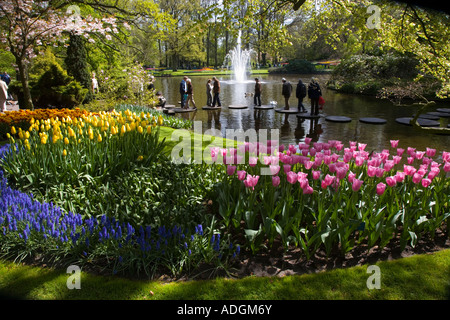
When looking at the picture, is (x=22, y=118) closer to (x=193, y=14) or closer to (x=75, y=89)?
(x=75, y=89)

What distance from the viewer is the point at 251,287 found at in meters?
3.23

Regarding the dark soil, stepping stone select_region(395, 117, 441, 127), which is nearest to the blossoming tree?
the dark soil

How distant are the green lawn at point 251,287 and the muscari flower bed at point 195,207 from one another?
0.70 ft

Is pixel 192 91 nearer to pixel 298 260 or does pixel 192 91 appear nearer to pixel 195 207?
pixel 195 207

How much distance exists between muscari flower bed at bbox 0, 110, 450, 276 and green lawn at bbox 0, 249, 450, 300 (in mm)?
213

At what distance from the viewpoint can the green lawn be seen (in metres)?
3.11

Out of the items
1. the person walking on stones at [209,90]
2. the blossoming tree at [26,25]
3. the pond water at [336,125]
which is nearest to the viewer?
the blossoming tree at [26,25]

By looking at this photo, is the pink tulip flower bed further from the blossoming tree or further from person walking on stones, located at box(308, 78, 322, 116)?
person walking on stones, located at box(308, 78, 322, 116)

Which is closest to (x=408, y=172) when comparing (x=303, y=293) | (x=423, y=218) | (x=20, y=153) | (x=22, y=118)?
(x=423, y=218)

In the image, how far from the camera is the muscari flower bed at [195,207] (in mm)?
3541

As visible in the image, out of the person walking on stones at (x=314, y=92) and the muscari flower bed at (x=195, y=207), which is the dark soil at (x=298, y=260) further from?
the person walking on stones at (x=314, y=92)

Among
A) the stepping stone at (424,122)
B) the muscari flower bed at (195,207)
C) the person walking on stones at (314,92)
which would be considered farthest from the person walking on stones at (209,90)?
the muscari flower bed at (195,207)

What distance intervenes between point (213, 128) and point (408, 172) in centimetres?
1015
